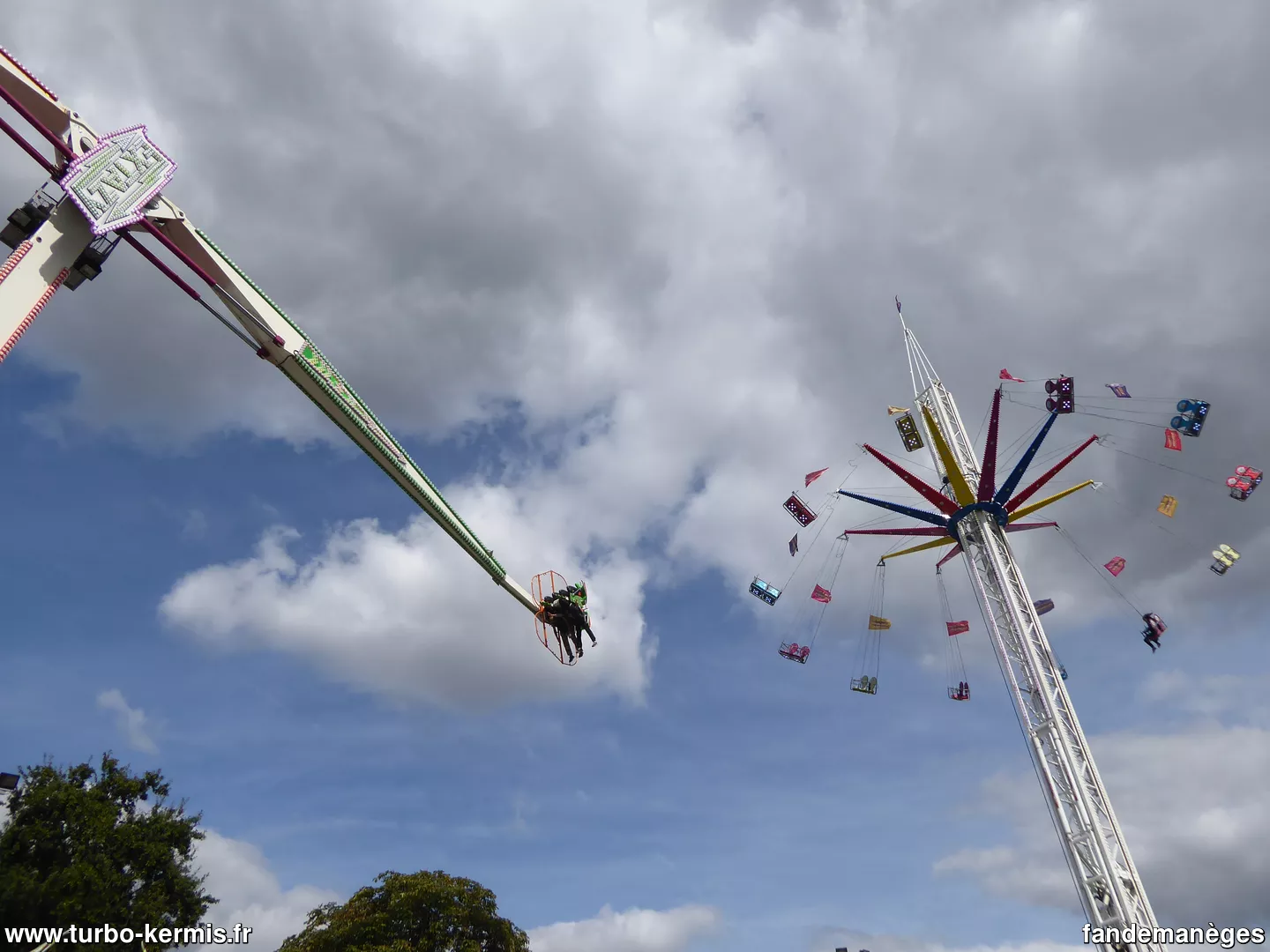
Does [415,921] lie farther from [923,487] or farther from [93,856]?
[923,487]

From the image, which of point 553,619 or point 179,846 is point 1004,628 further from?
point 179,846

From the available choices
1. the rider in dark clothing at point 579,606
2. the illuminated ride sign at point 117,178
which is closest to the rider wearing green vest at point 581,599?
the rider in dark clothing at point 579,606

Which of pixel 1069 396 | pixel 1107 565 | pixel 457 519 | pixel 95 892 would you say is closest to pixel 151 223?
pixel 457 519

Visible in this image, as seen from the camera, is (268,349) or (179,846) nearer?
(268,349)

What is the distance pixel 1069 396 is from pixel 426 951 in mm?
39815

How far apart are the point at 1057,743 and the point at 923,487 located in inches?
502

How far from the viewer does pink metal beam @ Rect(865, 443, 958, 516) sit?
37.2 m

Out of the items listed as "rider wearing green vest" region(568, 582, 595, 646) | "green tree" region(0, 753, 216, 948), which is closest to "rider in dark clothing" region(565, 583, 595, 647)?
"rider wearing green vest" region(568, 582, 595, 646)

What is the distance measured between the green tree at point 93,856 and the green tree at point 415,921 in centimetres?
682

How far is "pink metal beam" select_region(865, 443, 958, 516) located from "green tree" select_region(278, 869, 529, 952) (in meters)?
29.4

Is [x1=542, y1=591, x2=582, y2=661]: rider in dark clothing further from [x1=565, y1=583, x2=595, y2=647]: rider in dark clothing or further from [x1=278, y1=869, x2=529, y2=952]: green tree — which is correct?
[x1=278, y1=869, x2=529, y2=952]: green tree

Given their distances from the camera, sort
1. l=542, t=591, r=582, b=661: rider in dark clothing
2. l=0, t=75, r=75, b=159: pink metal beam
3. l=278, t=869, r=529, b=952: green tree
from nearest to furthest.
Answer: l=0, t=75, r=75, b=159: pink metal beam < l=542, t=591, r=582, b=661: rider in dark clothing < l=278, t=869, r=529, b=952: green tree

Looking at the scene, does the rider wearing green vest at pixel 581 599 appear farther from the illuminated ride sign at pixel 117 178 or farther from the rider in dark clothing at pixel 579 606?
the illuminated ride sign at pixel 117 178

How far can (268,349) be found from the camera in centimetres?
2302
